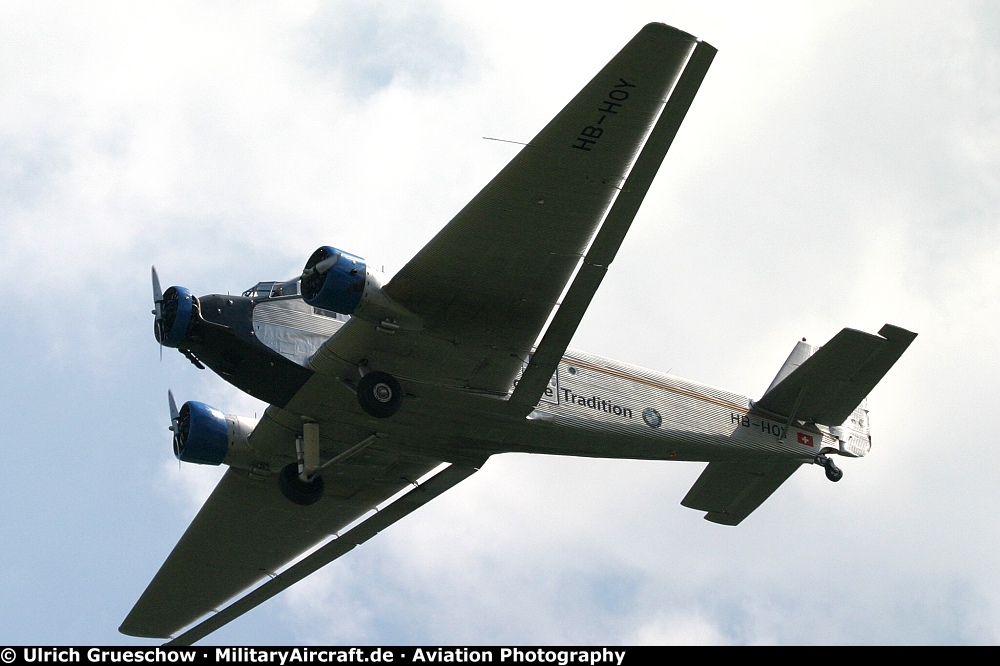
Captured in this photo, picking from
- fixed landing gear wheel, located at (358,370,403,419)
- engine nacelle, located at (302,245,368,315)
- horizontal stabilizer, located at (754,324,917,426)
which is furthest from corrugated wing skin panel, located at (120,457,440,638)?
horizontal stabilizer, located at (754,324,917,426)

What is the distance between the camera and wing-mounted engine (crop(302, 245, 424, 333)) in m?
21.8

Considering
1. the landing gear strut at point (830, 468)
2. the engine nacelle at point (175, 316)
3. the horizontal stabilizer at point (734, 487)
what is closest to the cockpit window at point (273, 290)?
the engine nacelle at point (175, 316)

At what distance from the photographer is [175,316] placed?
2289 centimetres

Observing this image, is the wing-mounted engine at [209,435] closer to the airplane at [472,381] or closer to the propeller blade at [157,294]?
the airplane at [472,381]

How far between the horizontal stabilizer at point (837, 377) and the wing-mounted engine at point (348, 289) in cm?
912

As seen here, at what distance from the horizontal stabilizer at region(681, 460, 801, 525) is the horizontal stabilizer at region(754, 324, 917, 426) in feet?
4.14

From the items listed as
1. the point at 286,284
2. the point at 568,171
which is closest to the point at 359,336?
the point at 286,284

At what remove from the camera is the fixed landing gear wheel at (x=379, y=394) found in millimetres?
22969

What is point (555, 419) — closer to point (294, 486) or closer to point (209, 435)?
point (294, 486)

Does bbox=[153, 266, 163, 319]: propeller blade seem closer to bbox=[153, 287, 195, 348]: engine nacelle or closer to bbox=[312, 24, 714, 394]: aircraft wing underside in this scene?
bbox=[153, 287, 195, 348]: engine nacelle

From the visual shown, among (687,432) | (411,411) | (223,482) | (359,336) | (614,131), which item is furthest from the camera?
(223,482)

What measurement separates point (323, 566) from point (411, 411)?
6758mm
